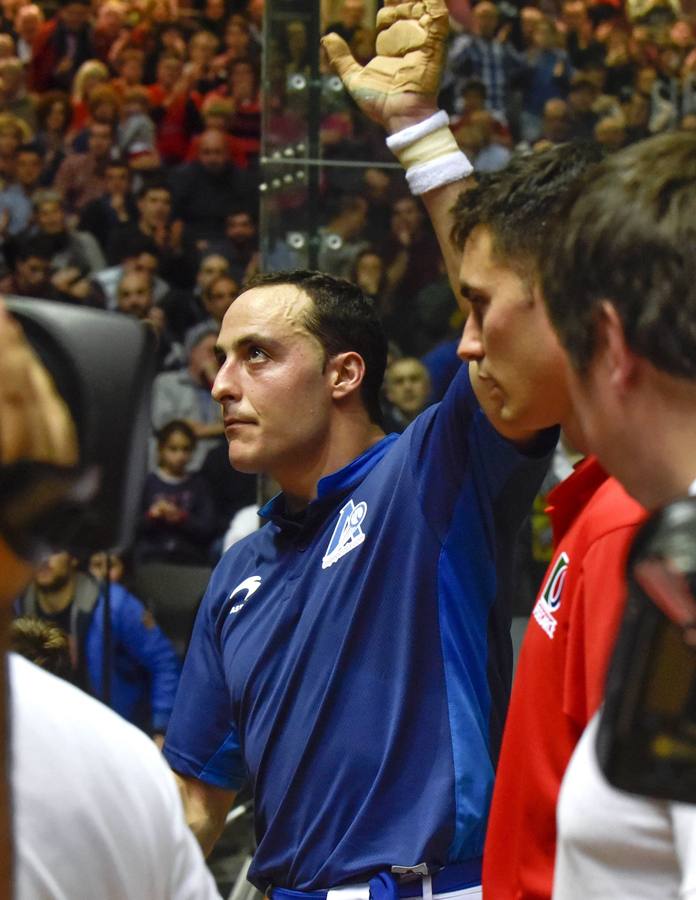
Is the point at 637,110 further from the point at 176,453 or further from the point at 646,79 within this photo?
the point at 176,453

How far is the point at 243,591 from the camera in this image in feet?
7.77

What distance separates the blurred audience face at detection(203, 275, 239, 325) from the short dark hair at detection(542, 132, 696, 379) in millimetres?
6238

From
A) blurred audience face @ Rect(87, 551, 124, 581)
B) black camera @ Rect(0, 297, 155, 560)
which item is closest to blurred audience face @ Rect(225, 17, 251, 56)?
blurred audience face @ Rect(87, 551, 124, 581)

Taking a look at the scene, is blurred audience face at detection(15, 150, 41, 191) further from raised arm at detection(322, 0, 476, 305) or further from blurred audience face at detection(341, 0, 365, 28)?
raised arm at detection(322, 0, 476, 305)

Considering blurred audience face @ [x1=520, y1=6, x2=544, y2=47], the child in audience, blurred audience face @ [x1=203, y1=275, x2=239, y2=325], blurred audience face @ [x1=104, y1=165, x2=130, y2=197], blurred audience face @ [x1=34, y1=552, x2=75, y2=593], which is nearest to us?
blurred audience face @ [x1=34, y1=552, x2=75, y2=593]

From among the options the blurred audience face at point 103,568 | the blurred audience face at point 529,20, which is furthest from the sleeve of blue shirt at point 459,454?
the blurred audience face at point 529,20

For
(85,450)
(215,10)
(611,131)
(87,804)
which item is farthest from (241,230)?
(85,450)

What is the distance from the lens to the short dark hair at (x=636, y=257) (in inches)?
38.7

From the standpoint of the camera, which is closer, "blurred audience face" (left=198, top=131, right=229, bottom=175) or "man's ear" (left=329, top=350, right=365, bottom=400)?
"man's ear" (left=329, top=350, right=365, bottom=400)

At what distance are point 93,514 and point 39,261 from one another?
7373mm

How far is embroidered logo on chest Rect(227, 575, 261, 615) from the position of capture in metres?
2.34

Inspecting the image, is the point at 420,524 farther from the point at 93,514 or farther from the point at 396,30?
the point at 93,514

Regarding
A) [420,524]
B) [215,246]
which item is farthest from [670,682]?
[215,246]

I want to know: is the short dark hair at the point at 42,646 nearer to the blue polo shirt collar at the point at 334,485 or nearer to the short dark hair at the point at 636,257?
the blue polo shirt collar at the point at 334,485
